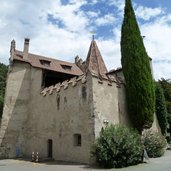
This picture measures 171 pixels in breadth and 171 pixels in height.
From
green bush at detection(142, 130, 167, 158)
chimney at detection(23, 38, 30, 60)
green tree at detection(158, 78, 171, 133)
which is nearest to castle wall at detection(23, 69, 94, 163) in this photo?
chimney at detection(23, 38, 30, 60)

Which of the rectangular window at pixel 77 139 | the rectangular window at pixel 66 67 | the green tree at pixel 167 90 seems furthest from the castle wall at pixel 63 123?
the green tree at pixel 167 90

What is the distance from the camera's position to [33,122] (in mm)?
26641

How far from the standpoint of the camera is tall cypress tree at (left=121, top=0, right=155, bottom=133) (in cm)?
1991

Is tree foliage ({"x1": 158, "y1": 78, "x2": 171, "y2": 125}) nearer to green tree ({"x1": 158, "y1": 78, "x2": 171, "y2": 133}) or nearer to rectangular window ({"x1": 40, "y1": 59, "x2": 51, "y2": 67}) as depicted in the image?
green tree ({"x1": 158, "y1": 78, "x2": 171, "y2": 133})

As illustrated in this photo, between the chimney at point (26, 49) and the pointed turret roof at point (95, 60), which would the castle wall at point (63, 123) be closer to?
the chimney at point (26, 49)

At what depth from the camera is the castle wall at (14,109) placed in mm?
27030

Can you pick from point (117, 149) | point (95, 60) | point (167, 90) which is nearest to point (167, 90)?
point (167, 90)

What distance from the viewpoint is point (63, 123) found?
67.9ft

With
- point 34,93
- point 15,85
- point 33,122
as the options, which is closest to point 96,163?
point 33,122

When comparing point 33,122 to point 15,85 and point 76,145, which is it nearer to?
point 15,85

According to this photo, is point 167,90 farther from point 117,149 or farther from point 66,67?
point 117,149

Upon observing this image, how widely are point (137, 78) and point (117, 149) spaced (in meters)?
6.75

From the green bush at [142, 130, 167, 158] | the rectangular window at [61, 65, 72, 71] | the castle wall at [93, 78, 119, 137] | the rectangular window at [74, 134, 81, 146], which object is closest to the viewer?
the castle wall at [93, 78, 119, 137]

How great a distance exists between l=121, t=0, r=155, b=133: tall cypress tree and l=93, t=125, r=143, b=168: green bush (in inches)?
141
